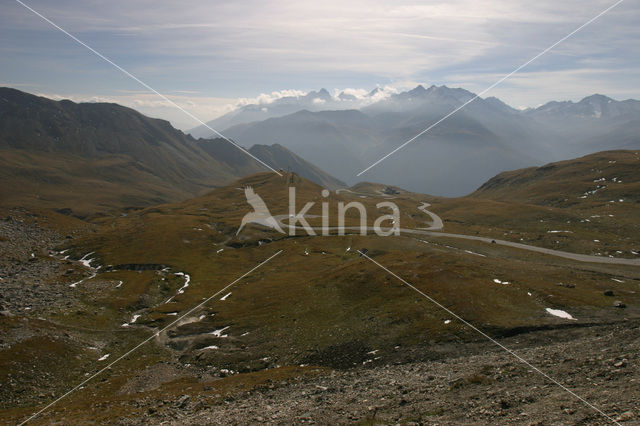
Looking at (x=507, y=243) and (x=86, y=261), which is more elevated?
(x=507, y=243)

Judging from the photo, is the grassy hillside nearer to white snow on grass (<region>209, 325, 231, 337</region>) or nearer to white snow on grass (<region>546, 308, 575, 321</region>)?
white snow on grass (<region>209, 325, 231, 337</region>)

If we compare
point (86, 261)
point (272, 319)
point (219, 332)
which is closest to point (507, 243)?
point (272, 319)

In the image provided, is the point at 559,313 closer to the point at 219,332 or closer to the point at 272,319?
the point at 272,319

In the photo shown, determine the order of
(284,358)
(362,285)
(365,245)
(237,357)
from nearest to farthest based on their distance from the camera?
1. (284,358)
2. (237,357)
3. (362,285)
4. (365,245)

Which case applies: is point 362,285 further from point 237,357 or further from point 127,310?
point 127,310

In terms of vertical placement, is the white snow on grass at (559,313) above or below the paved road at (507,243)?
above

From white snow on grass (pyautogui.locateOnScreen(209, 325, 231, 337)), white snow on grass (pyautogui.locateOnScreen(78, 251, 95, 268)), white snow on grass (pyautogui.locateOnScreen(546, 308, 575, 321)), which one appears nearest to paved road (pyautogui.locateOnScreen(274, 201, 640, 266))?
white snow on grass (pyautogui.locateOnScreen(546, 308, 575, 321))

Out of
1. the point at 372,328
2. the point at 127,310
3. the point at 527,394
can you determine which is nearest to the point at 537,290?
the point at 372,328

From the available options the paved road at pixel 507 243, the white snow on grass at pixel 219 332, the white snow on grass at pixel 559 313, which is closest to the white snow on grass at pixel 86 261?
the paved road at pixel 507 243

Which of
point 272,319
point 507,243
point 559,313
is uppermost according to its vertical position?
point 559,313

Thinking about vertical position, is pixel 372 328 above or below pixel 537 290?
below

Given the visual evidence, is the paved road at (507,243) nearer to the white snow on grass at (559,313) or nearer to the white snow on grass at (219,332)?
the white snow on grass at (559,313)
